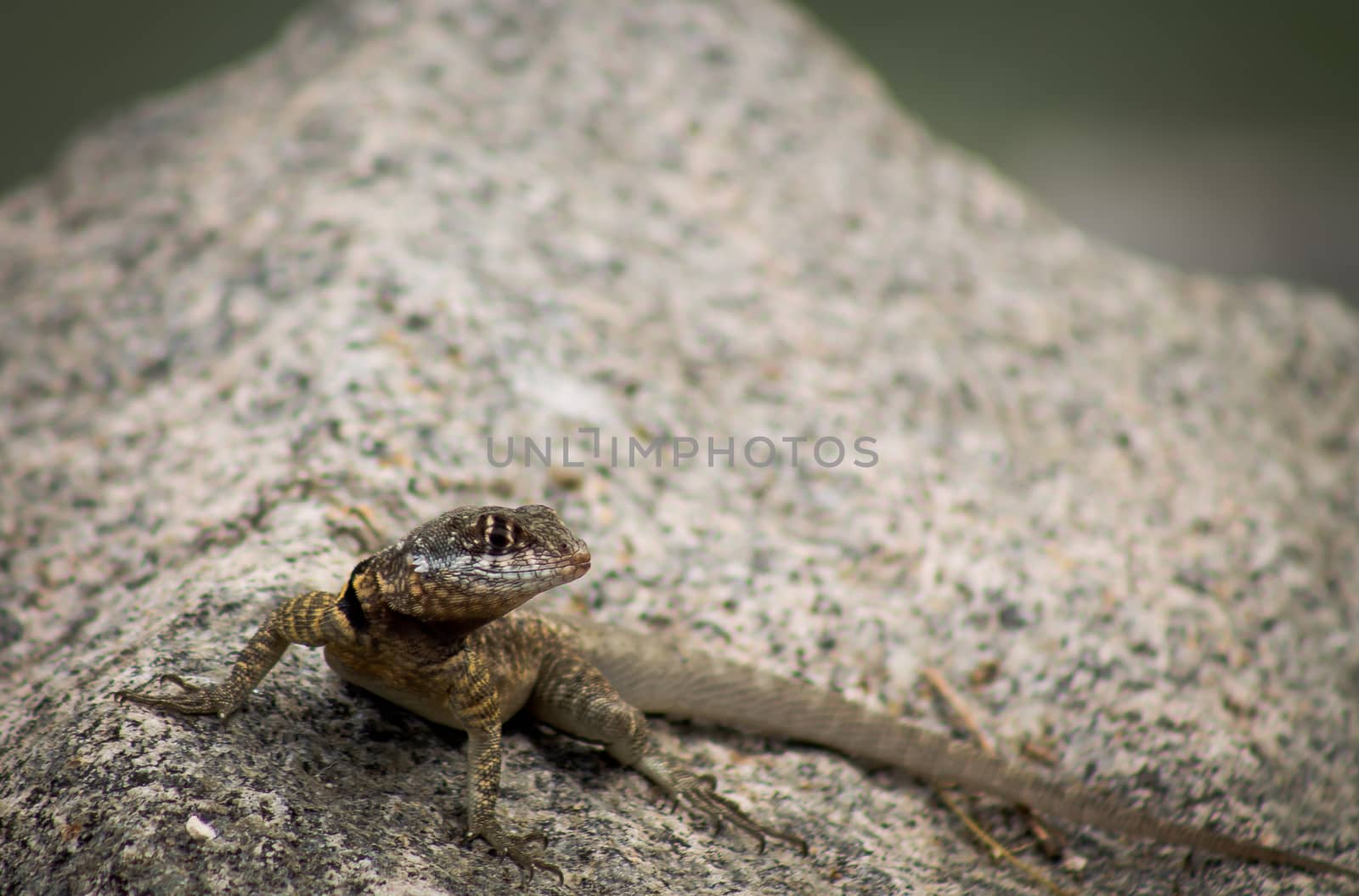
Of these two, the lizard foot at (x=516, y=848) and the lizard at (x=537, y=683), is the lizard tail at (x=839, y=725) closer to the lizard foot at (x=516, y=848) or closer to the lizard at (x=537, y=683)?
the lizard at (x=537, y=683)

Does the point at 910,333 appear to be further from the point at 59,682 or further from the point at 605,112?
the point at 59,682

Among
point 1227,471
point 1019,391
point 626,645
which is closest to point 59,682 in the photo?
point 626,645

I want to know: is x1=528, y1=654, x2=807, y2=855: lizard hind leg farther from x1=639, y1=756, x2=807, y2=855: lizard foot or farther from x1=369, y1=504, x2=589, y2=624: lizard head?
x1=369, y1=504, x2=589, y2=624: lizard head

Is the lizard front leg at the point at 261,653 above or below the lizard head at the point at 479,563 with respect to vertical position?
below

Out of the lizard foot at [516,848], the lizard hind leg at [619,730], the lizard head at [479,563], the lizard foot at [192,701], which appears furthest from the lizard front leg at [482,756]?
the lizard foot at [192,701]

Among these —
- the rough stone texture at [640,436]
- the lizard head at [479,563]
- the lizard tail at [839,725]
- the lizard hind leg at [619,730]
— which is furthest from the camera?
the lizard tail at [839,725]

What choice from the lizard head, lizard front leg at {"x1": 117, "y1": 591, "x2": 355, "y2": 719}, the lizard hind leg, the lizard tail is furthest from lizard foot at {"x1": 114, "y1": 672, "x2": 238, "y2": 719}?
the lizard tail
